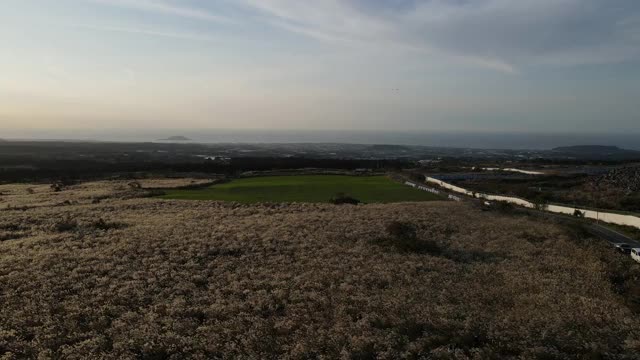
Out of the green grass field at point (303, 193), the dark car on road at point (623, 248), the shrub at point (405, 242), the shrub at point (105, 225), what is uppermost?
the shrub at point (405, 242)

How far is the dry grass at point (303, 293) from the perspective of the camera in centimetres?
1259

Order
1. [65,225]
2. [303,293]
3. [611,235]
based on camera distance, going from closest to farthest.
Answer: [303,293] → [65,225] → [611,235]

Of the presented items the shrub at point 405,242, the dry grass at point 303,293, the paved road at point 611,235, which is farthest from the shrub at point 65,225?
the paved road at point 611,235

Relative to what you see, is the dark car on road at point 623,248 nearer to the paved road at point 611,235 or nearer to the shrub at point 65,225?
the paved road at point 611,235

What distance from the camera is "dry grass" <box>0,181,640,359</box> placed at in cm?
1259

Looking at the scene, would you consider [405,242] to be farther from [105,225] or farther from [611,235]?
[105,225]

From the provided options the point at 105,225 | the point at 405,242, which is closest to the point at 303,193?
the point at 105,225

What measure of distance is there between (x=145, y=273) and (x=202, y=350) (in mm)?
8261

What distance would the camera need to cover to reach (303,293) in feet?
55.8

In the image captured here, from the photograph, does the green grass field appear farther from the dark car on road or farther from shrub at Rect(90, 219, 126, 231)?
the dark car on road

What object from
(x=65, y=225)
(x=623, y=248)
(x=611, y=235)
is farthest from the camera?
(x=611, y=235)

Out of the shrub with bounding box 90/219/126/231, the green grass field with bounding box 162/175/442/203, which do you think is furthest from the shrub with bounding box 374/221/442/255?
the green grass field with bounding box 162/175/442/203

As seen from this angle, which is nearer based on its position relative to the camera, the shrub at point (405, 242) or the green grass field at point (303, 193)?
the shrub at point (405, 242)

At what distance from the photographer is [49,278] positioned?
18781 millimetres
